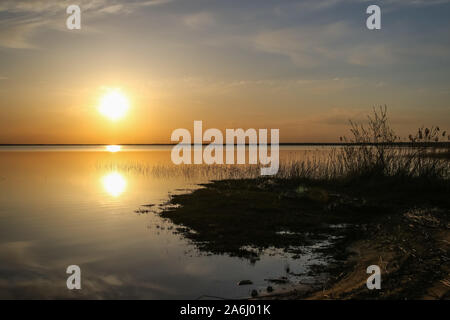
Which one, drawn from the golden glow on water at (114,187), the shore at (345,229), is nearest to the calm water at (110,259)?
the shore at (345,229)

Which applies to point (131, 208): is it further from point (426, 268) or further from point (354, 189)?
point (426, 268)

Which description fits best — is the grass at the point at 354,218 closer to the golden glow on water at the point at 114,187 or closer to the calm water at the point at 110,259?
the calm water at the point at 110,259

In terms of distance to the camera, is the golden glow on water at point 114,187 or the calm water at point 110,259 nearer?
the calm water at point 110,259

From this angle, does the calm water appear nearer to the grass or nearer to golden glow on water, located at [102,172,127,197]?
the grass

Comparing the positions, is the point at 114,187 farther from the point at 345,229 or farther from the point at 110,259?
the point at 345,229

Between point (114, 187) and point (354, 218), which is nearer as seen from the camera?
point (354, 218)

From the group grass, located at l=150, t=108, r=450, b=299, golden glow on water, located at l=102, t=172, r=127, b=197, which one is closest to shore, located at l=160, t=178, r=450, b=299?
grass, located at l=150, t=108, r=450, b=299

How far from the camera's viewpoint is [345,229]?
1266 centimetres

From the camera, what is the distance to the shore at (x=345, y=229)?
247 inches

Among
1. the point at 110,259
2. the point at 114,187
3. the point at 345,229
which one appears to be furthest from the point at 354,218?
the point at 114,187

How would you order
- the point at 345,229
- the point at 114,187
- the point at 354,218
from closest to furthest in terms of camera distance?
the point at 345,229 < the point at 354,218 < the point at 114,187

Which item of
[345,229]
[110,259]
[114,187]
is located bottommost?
[110,259]

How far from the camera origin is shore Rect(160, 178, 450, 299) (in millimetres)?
6270
